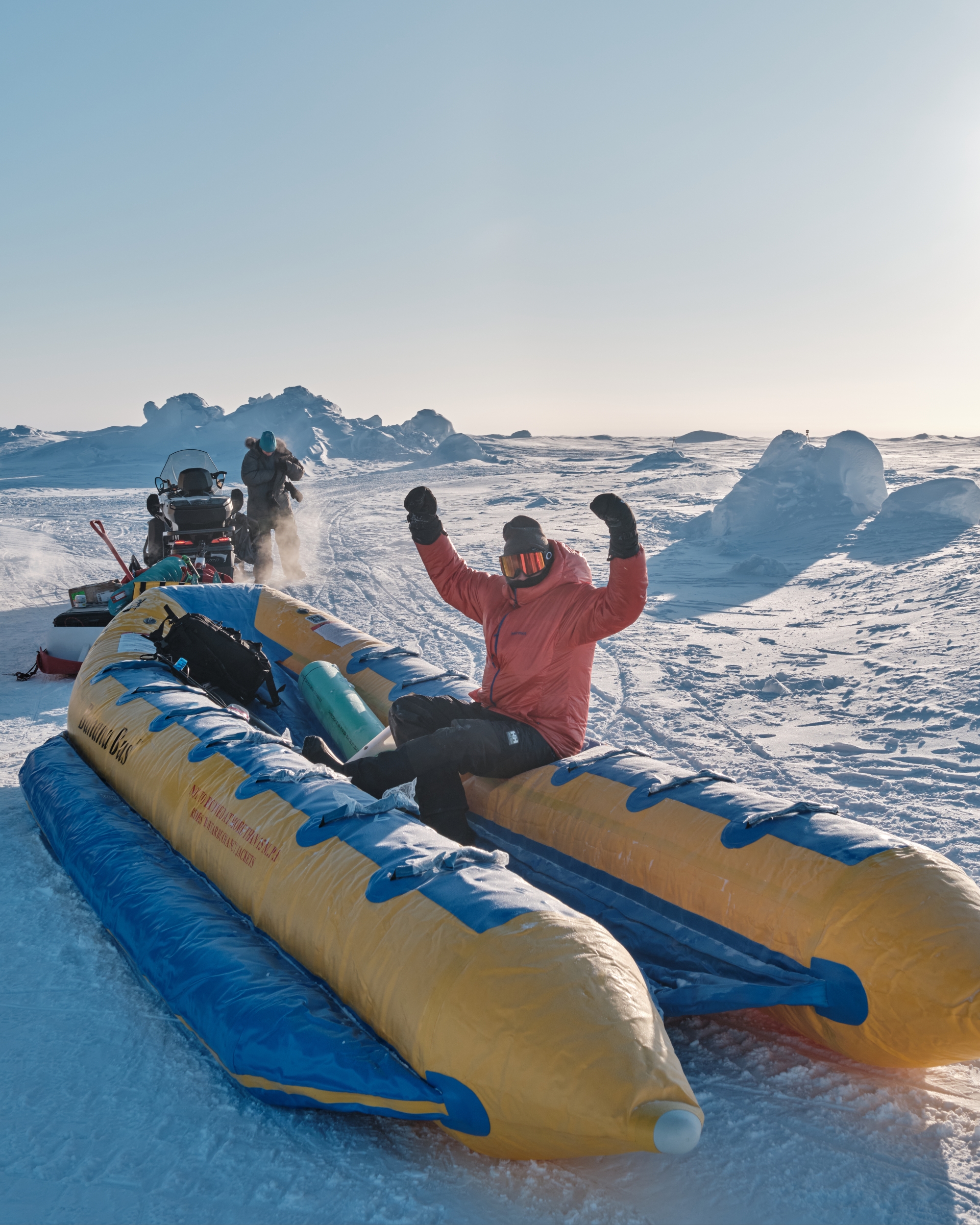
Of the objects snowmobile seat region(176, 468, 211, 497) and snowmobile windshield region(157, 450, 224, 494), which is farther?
snowmobile windshield region(157, 450, 224, 494)

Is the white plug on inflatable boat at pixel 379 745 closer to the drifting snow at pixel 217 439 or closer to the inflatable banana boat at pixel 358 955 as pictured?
the inflatable banana boat at pixel 358 955

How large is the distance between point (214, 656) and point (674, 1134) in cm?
377

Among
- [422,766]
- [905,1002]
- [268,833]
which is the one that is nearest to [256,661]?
[422,766]

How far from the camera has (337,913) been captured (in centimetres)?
245

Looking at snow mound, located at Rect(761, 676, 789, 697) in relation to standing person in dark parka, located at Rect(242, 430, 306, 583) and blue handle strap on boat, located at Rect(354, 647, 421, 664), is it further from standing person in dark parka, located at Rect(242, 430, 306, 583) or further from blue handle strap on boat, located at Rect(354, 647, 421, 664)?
standing person in dark parka, located at Rect(242, 430, 306, 583)

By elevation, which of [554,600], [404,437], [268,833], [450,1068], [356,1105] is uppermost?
[404,437]

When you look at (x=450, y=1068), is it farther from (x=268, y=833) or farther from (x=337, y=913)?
(x=268, y=833)

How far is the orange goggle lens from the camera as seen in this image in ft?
12.1

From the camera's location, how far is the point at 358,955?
7.64 feet

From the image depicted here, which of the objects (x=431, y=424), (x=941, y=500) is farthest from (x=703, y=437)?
(x=941, y=500)

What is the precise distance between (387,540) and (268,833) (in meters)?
11.1

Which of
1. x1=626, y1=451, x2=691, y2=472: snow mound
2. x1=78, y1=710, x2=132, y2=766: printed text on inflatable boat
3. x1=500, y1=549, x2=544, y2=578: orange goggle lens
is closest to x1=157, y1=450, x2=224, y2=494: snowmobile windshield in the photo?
x1=78, y1=710, x2=132, y2=766: printed text on inflatable boat

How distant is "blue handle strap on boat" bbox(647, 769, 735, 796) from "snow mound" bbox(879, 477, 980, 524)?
33.0ft

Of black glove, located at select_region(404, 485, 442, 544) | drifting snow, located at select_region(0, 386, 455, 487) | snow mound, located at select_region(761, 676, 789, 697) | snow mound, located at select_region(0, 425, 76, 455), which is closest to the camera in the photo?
black glove, located at select_region(404, 485, 442, 544)
